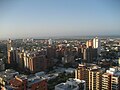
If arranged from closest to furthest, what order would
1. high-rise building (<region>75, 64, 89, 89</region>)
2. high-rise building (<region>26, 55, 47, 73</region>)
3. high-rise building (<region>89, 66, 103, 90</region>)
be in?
high-rise building (<region>89, 66, 103, 90</region>) → high-rise building (<region>75, 64, 89, 89</region>) → high-rise building (<region>26, 55, 47, 73</region>)

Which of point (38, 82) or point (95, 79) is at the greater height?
point (38, 82)

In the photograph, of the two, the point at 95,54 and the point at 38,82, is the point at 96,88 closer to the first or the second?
the point at 38,82


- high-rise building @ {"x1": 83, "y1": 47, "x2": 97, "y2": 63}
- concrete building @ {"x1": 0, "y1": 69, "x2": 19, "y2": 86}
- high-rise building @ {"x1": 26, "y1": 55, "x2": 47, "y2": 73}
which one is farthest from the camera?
high-rise building @ {"x1": 83, "y1": 47, "x2": 97, "y2": 63}

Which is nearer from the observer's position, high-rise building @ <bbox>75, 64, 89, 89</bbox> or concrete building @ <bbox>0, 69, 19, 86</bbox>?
concrete building @ <bbox>0, 69, 19, 86</bbox>

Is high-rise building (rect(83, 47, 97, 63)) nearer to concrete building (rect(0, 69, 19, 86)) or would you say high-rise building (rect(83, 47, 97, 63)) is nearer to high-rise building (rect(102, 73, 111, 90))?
concrete building (rect(0, 69, 19, 86))

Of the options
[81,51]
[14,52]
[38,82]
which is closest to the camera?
[38,82]

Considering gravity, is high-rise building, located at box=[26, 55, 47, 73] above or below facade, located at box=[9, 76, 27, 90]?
below

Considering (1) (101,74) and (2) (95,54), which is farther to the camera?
(2) (95,54)

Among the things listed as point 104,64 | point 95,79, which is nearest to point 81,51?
point 104,64

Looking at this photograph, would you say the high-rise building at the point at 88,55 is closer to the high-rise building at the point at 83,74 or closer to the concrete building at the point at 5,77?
the high-rise building at the point at 83,74

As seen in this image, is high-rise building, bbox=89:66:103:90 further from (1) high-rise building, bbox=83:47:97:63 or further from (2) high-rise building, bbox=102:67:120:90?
(1) high-rise building, bbox=83:47:97:63

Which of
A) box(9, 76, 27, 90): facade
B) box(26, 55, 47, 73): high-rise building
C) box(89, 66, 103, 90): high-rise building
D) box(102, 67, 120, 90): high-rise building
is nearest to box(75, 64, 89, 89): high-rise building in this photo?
box(89, 66, 103, 90): high-rise building
